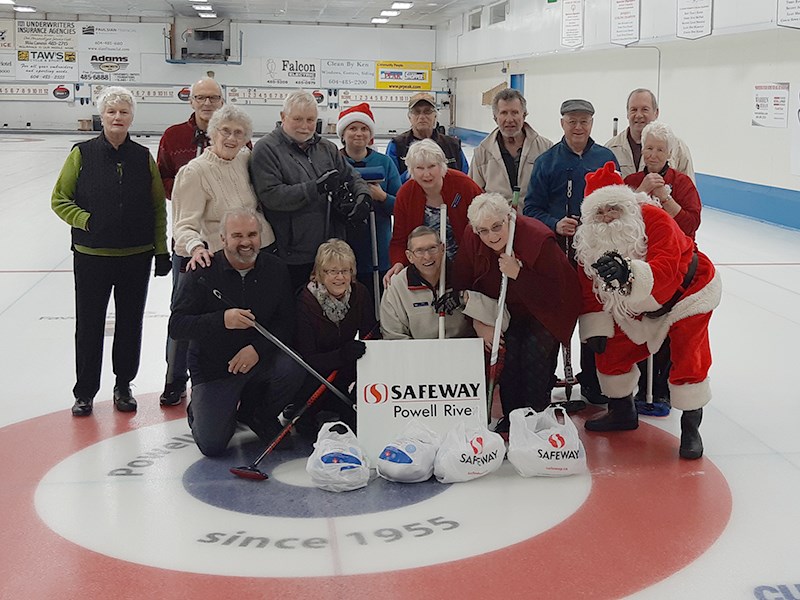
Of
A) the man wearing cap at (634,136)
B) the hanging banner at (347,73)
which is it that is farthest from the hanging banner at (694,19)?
the hanging banner at (347,73)

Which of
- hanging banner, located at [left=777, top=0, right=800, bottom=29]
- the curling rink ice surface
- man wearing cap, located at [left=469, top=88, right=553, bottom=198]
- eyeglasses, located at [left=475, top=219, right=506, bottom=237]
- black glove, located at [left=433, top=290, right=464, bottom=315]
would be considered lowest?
the curling rink ice surface

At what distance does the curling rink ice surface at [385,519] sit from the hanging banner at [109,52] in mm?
23514

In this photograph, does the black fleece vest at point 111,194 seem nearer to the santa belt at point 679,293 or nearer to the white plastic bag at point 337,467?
the white plastic bag at point 337,467

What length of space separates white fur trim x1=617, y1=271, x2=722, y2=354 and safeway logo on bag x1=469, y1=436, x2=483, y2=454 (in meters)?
0.78

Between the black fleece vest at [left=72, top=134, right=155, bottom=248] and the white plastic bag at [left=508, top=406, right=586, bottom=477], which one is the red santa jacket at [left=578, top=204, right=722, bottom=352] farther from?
the black fleece vest at [left=72, top=134, right=155, bottom=248]

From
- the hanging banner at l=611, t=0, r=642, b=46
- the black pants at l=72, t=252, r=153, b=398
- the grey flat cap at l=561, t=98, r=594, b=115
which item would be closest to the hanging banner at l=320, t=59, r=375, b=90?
the hanging banner at l=611, t=0, r=642, b=46

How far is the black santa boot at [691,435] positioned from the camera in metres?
3.66

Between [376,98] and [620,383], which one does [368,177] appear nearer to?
[620,383]

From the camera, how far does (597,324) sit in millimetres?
3809

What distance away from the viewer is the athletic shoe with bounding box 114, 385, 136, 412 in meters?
4.23

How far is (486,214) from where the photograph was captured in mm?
3654

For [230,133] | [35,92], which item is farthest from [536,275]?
[35,92]

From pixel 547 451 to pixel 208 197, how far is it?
5.80 feet

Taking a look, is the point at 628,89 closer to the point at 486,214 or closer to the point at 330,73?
the point at 486,214
